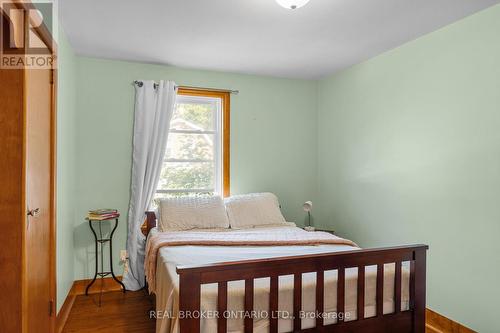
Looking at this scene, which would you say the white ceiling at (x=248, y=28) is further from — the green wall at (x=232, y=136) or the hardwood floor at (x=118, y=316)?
the hardwood floor at (x=118, y=316)

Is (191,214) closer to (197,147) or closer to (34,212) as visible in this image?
(197,147)

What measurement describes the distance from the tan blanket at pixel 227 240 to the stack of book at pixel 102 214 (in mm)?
525

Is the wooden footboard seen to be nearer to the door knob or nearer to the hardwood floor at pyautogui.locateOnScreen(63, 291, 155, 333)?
the door knob

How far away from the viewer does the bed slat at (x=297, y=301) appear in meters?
1.73

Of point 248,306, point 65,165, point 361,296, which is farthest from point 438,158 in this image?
point 65,165

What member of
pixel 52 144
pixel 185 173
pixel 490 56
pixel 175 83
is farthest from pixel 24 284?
pixel 490 56

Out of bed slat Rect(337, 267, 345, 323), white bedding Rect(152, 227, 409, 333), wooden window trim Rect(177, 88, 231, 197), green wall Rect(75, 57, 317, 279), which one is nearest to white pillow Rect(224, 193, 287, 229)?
wooden window trim Rect(177, 88, 231, 197)

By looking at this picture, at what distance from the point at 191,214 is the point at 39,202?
1412mm

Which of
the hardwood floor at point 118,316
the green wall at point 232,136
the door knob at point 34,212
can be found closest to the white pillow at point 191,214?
the green wall at point 232,136

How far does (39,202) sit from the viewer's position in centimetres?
193

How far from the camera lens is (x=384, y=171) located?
10.2ft

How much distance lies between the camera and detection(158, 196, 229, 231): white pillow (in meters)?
3.07

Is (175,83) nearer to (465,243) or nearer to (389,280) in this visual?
(389,280)

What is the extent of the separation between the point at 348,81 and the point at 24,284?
3337 millimetres
